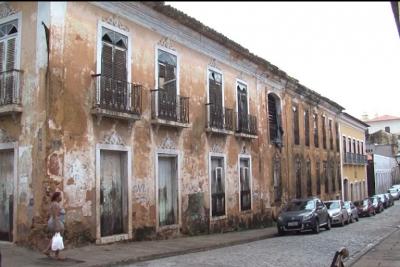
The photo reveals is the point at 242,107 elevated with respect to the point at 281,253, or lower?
elevated

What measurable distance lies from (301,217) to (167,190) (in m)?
6.51

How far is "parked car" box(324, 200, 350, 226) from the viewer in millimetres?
26094


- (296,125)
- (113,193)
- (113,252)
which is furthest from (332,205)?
(113,252)

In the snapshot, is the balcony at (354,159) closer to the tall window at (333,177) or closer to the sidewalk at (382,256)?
the tall window at (333,177)

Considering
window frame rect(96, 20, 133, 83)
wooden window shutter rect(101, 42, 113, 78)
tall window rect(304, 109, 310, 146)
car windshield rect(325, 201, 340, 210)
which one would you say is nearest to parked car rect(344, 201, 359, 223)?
car windshield rect(325, 201, 340, 210)

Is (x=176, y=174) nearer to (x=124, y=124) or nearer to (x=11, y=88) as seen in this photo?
(x=124, y=124)

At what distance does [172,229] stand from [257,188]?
793 cm

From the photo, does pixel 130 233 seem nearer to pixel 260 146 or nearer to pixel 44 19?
pixel 44 19

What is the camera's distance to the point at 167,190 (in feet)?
56.6

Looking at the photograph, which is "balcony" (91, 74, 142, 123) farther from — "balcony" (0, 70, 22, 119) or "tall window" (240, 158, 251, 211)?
"tall window" (240, 158, 251, 211)

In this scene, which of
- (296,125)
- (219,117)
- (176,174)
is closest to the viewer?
(176,174)

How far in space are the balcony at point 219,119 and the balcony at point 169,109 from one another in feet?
5.96

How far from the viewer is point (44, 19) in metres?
12.6

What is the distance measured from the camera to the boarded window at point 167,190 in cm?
1686
